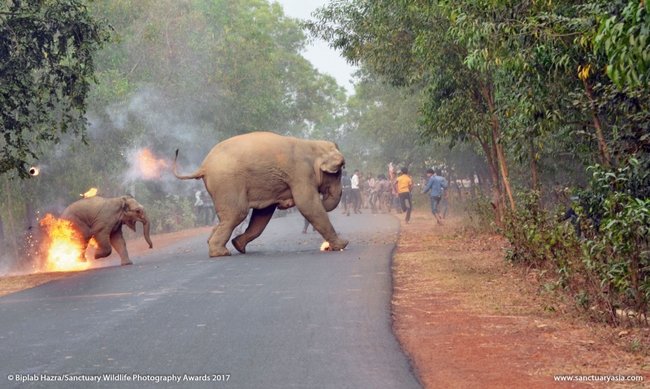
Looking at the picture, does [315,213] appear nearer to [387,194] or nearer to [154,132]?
[154,132]

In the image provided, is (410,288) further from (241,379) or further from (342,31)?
(342,31)

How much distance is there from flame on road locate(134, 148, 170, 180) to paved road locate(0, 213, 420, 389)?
1833 centimetres

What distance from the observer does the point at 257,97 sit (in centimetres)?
4209

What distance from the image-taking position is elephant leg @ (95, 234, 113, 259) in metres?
18.5

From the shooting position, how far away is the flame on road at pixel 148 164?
33.4m

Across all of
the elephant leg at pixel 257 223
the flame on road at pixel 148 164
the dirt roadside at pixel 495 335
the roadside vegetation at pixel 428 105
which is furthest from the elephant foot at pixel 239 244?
the flame on road at pixel 148 164

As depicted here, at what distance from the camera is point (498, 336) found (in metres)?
8.46

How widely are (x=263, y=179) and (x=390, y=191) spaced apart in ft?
91.9

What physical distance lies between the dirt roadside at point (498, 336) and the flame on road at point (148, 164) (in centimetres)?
2103

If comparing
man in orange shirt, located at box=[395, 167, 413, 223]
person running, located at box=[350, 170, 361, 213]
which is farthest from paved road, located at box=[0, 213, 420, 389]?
person running, located at box=[350, 170, 361, 213]

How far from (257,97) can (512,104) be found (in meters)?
30.6

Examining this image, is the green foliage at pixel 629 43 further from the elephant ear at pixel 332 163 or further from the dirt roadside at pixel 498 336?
the elephant ear at pixel 332 163

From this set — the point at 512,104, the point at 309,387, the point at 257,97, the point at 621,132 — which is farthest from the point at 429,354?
the point at 257,97

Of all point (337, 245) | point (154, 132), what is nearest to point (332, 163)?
point (337, 245)
